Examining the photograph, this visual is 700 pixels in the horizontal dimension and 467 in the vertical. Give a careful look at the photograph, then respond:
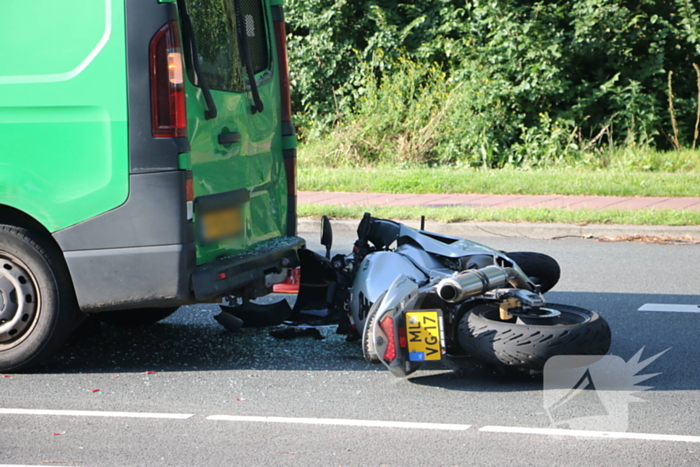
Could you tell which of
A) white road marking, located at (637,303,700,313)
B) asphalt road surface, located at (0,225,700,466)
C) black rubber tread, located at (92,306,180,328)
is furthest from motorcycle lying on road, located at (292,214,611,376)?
white road marking, located at (637,303,700,313)

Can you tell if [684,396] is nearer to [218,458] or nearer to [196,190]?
[218,458]

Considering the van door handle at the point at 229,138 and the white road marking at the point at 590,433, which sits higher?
the van door handle at the point at 229,138

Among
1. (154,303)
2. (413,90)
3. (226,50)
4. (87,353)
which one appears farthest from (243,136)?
(413,90)

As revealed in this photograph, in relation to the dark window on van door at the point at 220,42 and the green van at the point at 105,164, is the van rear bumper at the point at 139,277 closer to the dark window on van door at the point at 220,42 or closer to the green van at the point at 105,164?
the green van at the point at 105,164

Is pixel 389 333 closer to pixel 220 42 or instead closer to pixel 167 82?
pixel 167 82

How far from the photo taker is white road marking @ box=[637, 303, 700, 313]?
6.10m

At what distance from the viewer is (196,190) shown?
4465 millimetres

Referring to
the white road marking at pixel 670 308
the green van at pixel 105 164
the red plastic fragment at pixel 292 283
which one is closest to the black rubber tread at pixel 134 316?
the red plastic fragment at pixel 292 283

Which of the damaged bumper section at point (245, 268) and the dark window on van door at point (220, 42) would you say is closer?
the damaged bumper section at point (245, 268)

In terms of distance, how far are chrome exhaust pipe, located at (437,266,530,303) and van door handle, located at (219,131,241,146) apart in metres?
1.39

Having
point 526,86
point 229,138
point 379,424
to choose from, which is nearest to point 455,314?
point 379,424

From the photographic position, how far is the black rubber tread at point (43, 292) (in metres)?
4.48

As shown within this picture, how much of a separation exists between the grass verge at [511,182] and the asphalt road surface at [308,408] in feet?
20.6

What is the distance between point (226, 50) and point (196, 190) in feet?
2.94
